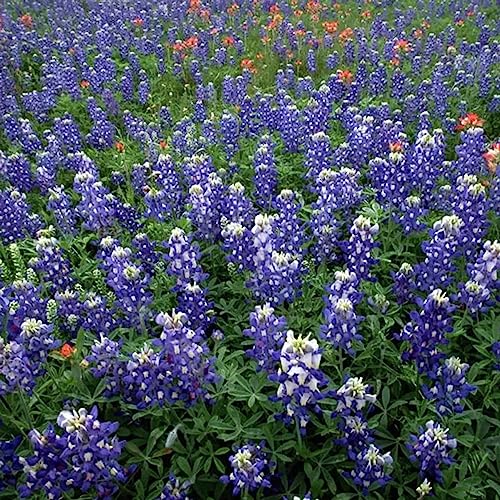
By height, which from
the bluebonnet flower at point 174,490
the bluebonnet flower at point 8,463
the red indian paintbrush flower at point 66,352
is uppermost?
the red indian paintbrush flower at point 66,352

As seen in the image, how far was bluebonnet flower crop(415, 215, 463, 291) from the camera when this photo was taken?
11.0ft

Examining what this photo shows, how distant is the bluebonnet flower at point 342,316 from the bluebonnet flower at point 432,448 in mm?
528

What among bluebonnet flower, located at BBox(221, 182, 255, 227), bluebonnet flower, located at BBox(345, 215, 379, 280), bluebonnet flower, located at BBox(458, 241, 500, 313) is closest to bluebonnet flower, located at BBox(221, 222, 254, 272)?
bluebonnet flower, located at BBox(221, 182, 255, 227)

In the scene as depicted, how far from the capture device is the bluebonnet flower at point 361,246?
11.3 ft

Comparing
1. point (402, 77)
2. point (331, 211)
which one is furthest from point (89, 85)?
point (331, 211)

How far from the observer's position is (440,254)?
11.0 feet

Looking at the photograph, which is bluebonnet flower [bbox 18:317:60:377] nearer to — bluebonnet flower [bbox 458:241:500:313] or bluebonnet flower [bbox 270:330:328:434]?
bluebonnet flower [bbox 270:330:328:434]

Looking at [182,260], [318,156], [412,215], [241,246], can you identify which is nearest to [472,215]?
[412,215]

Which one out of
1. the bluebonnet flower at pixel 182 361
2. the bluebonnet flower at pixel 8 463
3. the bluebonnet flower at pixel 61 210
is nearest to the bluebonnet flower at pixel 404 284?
the bluebonnet flower at pixel 182 361

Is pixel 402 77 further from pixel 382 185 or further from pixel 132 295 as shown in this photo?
pixel 132 295

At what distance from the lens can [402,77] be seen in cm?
684

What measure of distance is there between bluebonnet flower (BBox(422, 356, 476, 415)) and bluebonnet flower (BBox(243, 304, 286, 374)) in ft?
2.40

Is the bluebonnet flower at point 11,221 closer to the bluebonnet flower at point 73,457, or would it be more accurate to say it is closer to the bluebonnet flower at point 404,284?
the bluebonnet flower at point 73,457

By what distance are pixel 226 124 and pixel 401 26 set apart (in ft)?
15.5
